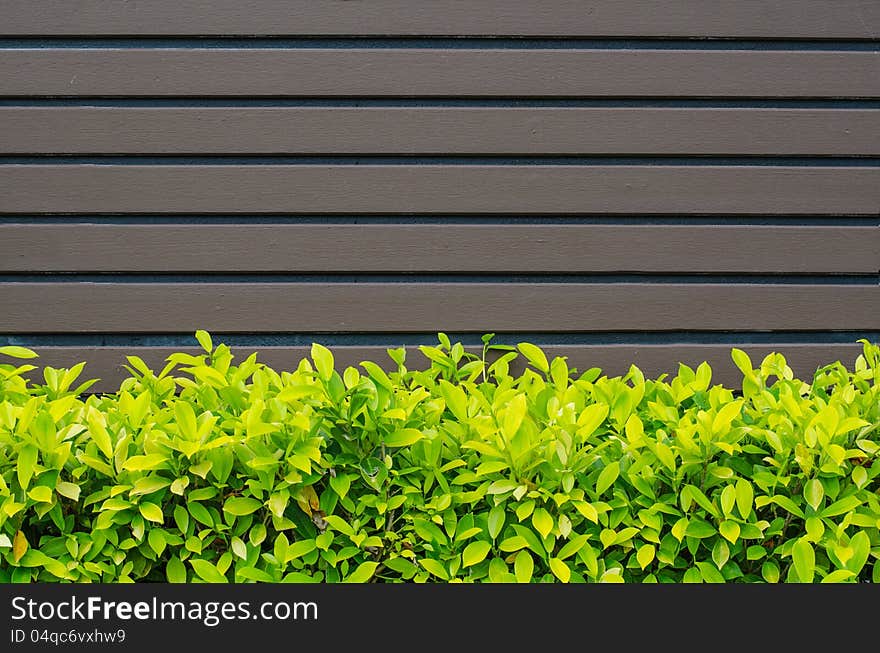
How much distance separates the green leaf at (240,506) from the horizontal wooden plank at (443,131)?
4.86ft

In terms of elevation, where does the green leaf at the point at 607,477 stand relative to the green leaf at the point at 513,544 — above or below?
above

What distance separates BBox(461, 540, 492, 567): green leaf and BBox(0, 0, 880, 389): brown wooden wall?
1.17 metres

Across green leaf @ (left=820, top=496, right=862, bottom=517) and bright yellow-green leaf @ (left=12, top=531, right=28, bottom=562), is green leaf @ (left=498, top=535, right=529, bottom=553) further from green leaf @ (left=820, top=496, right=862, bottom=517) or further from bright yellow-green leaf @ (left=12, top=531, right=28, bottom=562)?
bright yellow-green leaf @ (left=12, top=531, right=28, bottom=562)

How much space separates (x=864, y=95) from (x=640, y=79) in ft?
2.84

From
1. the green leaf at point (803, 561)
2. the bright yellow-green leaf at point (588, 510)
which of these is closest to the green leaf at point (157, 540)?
the bright yellow-green leaf at point (588, 510)

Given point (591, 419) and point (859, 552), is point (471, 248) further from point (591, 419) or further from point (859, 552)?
point (859, 552)

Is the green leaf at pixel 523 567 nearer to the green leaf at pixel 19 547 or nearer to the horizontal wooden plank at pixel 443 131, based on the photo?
the green leaf at pixel 19 547

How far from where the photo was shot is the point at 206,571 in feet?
5.77

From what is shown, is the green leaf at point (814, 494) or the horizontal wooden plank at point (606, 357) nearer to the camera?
the green leaf at point (814, 494)

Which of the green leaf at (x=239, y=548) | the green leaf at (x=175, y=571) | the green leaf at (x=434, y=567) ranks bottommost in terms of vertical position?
the green leaf at (x=434, y=567)

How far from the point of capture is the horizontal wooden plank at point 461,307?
9.18 ft

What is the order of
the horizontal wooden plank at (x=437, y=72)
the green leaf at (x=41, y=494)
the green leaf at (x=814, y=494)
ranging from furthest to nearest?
the horizontal wooden plank at (x=437, y=72) → the green leaf at (x=814, y=494) → the green leaf at (x=41, y=494)

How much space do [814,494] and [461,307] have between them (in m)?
1.41

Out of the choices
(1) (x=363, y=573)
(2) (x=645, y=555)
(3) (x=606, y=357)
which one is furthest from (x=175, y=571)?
(3) (x=606, y=357)
